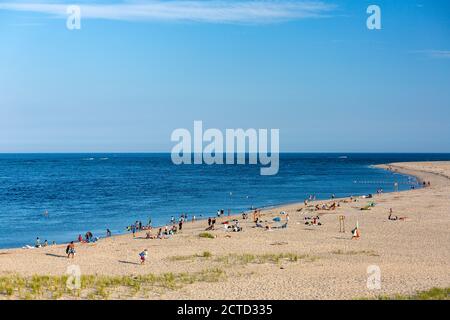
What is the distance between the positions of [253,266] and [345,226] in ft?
54.8

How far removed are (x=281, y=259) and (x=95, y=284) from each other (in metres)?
10.5

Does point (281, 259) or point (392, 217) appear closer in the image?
point (281, 259)

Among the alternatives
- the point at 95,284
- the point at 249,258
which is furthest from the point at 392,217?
the point at 95,284

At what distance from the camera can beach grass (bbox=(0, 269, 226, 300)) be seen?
20281 mm

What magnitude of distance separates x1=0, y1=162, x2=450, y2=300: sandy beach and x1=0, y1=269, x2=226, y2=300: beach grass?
40 centimetres

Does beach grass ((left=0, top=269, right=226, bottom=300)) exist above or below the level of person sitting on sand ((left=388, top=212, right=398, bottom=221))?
below

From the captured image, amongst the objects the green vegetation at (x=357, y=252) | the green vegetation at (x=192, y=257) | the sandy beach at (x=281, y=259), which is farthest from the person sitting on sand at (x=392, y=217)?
the green vegetation at (x=192, y=257)

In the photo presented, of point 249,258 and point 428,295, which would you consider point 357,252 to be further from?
point 428,295

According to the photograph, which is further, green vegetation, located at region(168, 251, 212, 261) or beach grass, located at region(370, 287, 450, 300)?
green vegetation, located at region(168, 251, 212, 261)

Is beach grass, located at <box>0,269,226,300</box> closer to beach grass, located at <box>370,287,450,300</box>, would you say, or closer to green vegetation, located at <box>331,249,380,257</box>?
beach grass, located at <box>370,287,450,300</box>

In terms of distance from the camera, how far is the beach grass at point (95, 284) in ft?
66.5

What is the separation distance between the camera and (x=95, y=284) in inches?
872

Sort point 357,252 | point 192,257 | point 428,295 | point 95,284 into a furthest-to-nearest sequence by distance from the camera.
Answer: point 357,252 → point 192,257 → point 95,284 → point 428,295

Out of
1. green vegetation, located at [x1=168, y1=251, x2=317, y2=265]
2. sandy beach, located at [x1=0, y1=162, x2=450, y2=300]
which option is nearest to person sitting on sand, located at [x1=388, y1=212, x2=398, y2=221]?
sandy beach, located at [x1=0, y1=162, x2=450, y2=300]
